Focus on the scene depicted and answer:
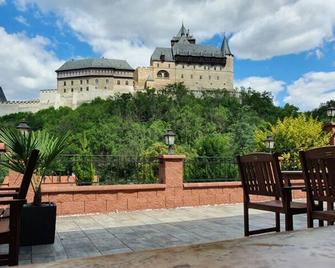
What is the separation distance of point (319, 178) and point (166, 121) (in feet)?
134

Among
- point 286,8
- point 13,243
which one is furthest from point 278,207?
point 286,8

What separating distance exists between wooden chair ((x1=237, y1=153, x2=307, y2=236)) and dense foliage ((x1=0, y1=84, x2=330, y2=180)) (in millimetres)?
20592

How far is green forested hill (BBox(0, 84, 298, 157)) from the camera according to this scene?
31.2 m

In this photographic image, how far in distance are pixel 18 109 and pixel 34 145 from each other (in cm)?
5422

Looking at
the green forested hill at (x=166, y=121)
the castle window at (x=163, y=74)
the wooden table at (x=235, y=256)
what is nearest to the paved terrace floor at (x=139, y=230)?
the wooden table at (x=235, y=256)

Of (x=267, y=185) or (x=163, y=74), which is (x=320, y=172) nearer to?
(x=267, y=185)

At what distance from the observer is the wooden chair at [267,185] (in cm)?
278

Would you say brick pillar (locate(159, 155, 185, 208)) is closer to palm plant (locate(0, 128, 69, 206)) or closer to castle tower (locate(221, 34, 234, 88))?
palm plant (locate(0, 128, 69, 206))

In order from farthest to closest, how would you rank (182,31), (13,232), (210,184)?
(182,31) → (210,184) → (13,232)

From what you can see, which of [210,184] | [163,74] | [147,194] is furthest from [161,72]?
[147,194]

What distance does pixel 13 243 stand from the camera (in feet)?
6.46

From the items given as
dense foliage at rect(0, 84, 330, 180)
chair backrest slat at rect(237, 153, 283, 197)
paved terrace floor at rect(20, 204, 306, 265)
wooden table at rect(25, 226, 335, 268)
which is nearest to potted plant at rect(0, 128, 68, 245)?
paved terrace floor at rect(20, 204, 306, 265)

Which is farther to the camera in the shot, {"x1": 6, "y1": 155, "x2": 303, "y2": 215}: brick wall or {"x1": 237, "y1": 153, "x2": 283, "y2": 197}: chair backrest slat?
{"x1": 6, "y1": 155, "x2": 303, "y2": 215}: brick wall

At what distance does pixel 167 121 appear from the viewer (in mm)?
42938
